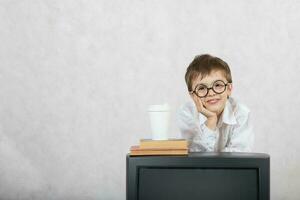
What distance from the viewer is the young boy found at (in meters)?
1.84

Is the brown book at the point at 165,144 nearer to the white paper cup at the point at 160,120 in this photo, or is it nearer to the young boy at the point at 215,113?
the white paper cup at the point at 160,120

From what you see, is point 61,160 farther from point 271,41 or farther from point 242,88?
point 271,41

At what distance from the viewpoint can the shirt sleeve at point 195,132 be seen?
6.06 feet

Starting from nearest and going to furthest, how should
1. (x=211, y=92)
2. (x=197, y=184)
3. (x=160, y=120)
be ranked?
(x=197, y=184), (x=160, y=120), (x=211, y=92)

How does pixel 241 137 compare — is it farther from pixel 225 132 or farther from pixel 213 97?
pixel 213 97

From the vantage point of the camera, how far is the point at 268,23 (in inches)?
101

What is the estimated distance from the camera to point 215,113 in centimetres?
185

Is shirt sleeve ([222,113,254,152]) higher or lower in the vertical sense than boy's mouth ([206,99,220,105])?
lower

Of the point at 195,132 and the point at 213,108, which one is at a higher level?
the point at 213,108

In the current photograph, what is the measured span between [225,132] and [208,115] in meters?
0.12

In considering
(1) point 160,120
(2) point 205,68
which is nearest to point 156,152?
(1) point 160,120

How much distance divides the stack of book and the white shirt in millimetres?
399

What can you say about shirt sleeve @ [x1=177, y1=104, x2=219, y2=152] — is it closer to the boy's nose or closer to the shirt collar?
the shirt collar

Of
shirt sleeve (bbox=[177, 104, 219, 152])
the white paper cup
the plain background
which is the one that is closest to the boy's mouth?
shirt sleeve (bbox=[177, 104, 219, 152])
